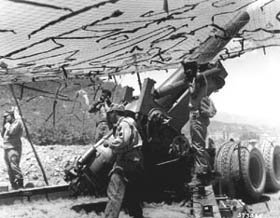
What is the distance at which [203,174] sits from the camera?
18.2 ft

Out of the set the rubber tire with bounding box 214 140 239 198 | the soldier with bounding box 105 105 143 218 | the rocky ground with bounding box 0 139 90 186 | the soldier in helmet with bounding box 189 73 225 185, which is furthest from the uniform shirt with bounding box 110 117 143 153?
the rocky ground with bounding box 0 139 90 186

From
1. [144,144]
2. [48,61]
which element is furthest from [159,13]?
[48,61]

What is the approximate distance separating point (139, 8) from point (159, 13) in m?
0.43

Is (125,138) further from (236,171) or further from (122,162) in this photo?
(236,171)

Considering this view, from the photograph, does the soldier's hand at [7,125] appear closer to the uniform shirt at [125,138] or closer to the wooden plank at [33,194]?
the wooden plank at [33,194]

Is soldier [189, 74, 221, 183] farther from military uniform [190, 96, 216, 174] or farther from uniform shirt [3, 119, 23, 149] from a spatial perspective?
uniform shirt [3, 119, 23, 149]

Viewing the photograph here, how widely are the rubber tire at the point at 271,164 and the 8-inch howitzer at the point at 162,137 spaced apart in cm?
210

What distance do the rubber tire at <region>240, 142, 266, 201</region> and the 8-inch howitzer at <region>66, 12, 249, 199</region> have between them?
40.9 inches

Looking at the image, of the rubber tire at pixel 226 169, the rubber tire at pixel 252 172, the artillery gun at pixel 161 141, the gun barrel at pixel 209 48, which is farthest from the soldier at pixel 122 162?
the rubber tire at pixel 252 172

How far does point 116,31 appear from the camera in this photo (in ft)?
18.7

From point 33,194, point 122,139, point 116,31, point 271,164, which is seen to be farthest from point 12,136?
point 271,164

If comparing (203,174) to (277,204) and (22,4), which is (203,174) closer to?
(277,204)

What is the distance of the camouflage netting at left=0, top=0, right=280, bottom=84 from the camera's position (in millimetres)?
4426

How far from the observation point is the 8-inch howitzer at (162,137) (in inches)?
213
